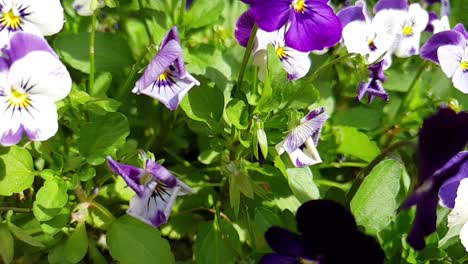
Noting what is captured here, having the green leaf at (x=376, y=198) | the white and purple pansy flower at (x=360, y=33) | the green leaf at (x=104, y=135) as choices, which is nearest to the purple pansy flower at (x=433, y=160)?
the green leaf at (x=376, y=198)

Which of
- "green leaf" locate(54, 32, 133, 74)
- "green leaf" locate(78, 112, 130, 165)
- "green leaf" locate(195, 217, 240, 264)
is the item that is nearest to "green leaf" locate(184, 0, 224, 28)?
"green leaf" locate(54, 32, 133, 74)

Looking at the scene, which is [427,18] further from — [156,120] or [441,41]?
[156,120]

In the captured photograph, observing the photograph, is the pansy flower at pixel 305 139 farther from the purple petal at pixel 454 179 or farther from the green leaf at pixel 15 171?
the green leaf at pixel 15 171

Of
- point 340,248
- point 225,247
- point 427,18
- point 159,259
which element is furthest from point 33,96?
point 427,18

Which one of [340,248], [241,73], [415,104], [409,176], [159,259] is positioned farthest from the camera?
[415,104]

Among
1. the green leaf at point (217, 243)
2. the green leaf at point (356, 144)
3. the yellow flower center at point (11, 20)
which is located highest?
the yellow flower center at point (11, 20)

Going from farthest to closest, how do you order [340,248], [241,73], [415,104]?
1. [415,104]
2. [241,73]
3. [340,248]
